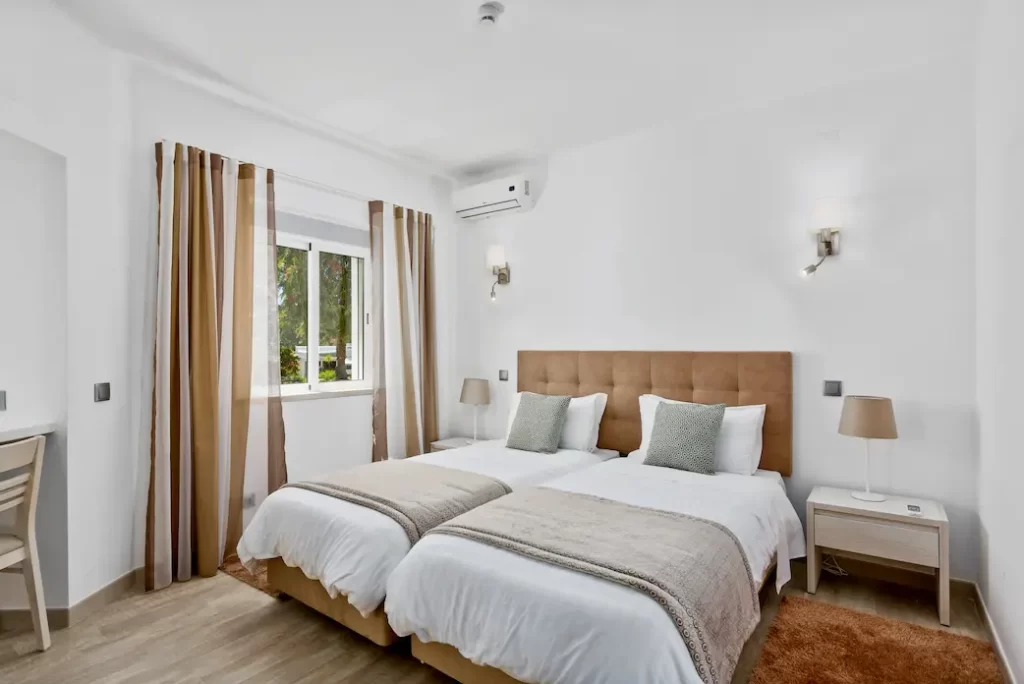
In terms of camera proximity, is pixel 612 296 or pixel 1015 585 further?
pixel 612 296

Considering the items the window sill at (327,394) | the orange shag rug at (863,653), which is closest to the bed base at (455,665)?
the orange shag rug at (863,653)

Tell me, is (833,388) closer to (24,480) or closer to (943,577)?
(943,577)

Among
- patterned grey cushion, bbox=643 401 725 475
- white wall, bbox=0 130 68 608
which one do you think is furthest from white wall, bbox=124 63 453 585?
patterned grey cushion, bbox=643 401 725 475

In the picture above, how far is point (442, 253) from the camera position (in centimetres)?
464

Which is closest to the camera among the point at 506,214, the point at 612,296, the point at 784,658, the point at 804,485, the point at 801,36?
the point at 784,658

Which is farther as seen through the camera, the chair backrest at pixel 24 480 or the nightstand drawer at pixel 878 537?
the nightstand drawer at pixel 878 537

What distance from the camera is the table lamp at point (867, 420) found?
104 inches

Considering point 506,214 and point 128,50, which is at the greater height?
point 128,50

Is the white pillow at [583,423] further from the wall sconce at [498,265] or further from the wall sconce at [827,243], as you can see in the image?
the wall sconce at [827,243]

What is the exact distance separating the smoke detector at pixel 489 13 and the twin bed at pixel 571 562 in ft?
7.09

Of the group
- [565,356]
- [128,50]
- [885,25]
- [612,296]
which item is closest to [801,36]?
[885,25]

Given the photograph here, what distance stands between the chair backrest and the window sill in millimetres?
1362

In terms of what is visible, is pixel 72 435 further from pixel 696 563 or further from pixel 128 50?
pixel 696 563

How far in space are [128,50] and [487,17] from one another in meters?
1.88
